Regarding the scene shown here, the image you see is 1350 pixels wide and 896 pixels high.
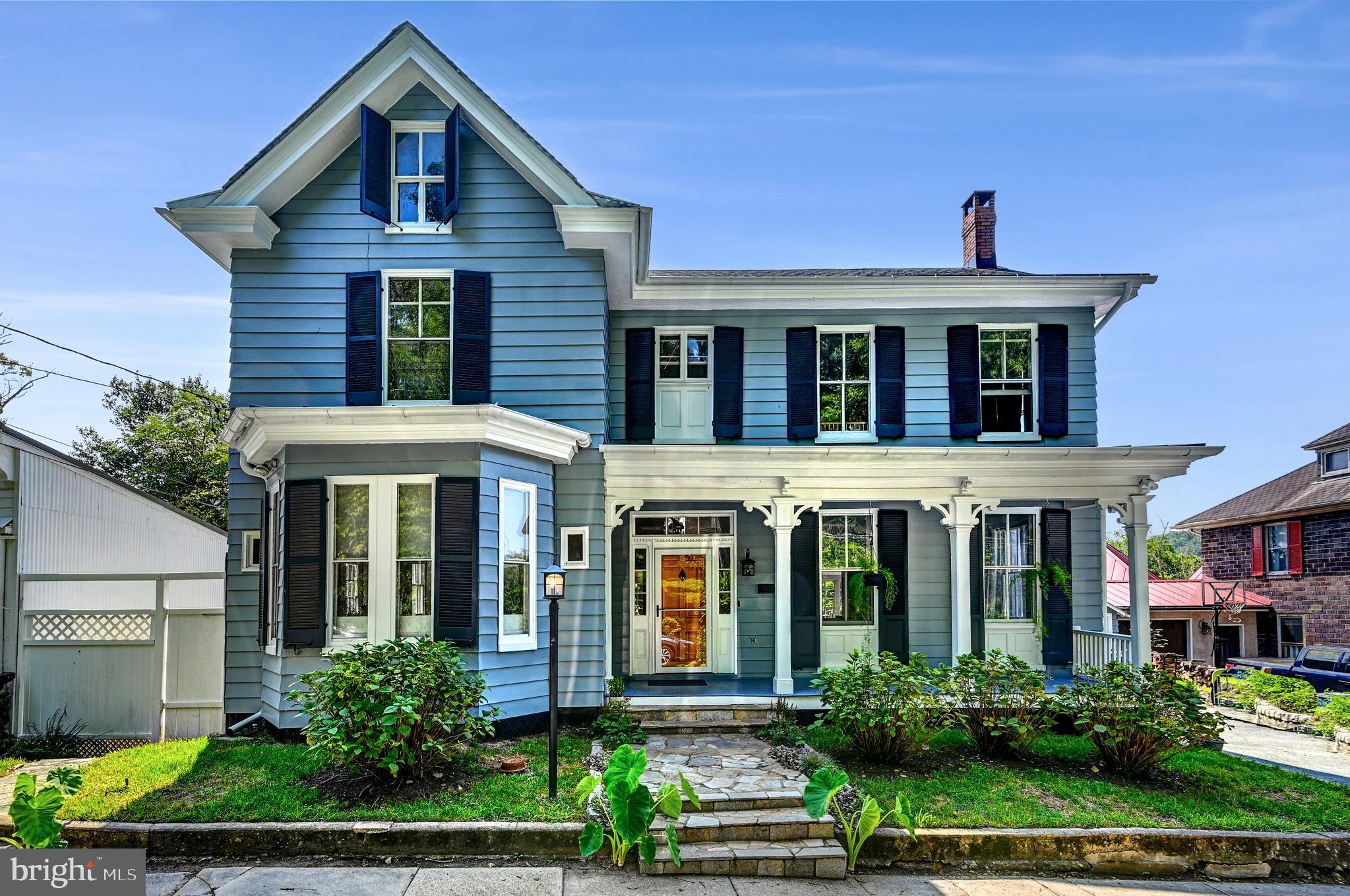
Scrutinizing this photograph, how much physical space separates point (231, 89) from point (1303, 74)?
16034mm

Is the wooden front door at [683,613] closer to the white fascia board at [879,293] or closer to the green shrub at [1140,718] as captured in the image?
the white fascia board at [879,293]

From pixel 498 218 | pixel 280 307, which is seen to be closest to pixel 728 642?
pixel 498 218

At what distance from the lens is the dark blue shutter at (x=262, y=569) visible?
29.4ft

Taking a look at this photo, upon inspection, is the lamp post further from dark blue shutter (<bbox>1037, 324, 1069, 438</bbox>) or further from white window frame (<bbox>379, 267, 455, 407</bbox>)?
dark blue shutter (<bbox>1037, 324, 1069, 438</bbox>)

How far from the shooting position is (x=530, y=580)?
8883 millimetres

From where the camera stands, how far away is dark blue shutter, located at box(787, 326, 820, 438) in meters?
11.3

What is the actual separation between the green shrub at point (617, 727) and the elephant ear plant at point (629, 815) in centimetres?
201

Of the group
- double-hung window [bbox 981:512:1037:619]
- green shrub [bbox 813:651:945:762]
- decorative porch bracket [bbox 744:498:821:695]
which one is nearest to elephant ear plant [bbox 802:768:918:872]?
green shrub [bbox 813:651:945:762]

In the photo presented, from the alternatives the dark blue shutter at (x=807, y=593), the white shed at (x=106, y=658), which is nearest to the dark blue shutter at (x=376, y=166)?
the white shed at (x=106, y=658)

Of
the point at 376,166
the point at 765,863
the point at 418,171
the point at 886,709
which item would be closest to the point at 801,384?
the point at 886,709

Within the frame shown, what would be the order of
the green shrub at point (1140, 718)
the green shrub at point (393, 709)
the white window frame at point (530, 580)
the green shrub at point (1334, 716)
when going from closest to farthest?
the green shrub at point (393, 709) < the green shrub at point (1140, 718) < the white window frame at point (530, 580) < the green shrub at point (1334, 716)

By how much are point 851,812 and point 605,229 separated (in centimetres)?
637

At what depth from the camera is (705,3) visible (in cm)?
1120
